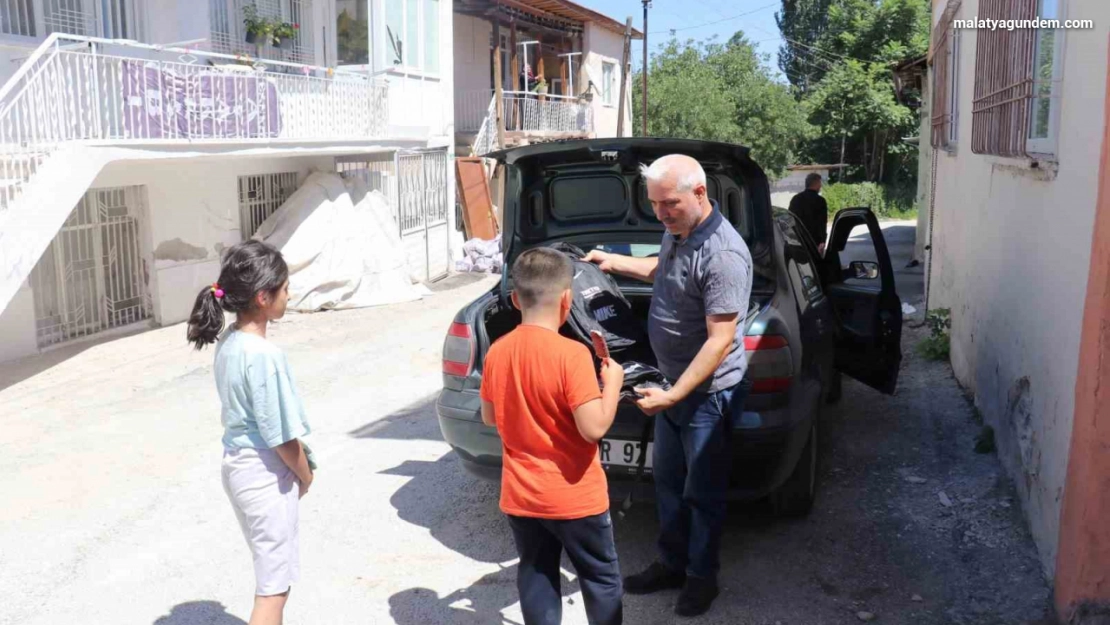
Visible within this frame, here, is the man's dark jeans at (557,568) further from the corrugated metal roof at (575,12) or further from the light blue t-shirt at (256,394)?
the corrugated metal roof at (575,12)

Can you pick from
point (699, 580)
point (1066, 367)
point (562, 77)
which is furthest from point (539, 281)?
point (562, 77)

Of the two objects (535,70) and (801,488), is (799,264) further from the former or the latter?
(535,70)

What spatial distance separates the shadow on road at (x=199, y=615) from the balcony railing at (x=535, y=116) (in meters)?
18.2

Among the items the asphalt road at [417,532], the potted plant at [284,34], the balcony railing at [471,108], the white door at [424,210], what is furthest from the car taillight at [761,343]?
the balcony railing at [471,108]

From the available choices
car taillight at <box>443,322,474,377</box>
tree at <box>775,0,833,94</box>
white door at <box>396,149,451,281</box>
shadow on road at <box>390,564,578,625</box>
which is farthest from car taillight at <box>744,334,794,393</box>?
tree at <box>775,0,833,94</box>

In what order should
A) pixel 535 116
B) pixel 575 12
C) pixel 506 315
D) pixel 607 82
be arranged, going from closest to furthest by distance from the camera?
pixel 506 315 → pixel 535 116 → pixel 575 12 → pixel 607 82

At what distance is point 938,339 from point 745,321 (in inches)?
194

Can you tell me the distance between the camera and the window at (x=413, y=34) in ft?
52.7

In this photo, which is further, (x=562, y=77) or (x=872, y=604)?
(x=562, y=77)

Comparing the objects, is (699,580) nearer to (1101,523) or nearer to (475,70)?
(1101,523)

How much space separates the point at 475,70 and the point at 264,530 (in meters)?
22.2

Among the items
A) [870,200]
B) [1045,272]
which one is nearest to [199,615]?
[1045,272]

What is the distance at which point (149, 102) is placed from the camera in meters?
9.92

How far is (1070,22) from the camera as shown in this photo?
13.7 feet
